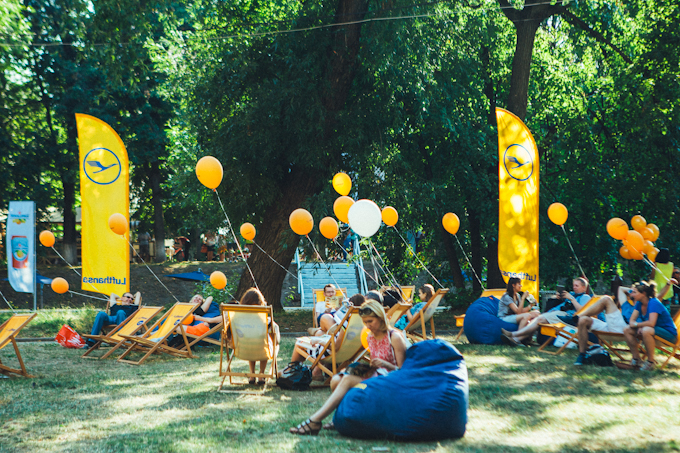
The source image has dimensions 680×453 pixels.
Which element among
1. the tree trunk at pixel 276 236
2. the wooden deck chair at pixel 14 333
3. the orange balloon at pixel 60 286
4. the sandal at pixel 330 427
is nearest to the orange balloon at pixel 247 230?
the tree trunk at pixel 276 236

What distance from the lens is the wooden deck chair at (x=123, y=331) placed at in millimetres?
8312

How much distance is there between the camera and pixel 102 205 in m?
10.8

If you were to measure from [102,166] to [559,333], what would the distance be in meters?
8.24

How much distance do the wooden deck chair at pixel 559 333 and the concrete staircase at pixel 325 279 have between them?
9877 mm

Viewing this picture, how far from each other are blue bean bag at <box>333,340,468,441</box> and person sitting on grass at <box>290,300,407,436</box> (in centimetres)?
9

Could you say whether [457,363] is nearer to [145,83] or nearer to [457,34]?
[457,34]

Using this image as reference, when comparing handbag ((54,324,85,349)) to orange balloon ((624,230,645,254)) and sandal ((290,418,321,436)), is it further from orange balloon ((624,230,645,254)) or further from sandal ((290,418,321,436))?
orange balloon ((624,230,645,254))

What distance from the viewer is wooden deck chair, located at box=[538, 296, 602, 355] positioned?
8281mm

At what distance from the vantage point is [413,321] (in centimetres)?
891

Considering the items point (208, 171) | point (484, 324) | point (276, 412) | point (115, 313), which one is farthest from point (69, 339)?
point (484, 324)

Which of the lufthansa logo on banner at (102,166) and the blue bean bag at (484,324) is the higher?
the lufthansa logo on banner at (102,166)

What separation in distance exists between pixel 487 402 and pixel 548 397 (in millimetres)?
650

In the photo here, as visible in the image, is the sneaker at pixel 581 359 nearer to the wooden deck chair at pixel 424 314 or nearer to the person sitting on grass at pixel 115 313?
the wooden deck chair at pixel 424 314

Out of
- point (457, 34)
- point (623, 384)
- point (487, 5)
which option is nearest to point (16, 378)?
point (623, 384)
